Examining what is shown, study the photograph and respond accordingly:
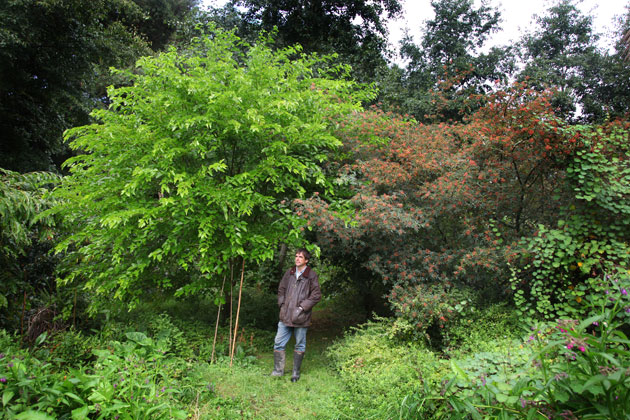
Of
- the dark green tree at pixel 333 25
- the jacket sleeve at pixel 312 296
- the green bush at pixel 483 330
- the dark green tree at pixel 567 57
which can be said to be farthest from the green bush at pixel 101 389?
the dark green tree at pixel 567 57

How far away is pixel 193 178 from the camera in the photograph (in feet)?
14.3

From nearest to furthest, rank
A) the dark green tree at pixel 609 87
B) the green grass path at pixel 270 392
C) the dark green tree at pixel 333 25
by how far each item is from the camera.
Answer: the green grass path at pixel 270 392 → the dark green tree at pixel 333 25 → the dark green tree at pixel 609 87

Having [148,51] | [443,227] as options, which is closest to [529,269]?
[443,227]

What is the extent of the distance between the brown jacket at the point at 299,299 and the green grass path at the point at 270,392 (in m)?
0.68

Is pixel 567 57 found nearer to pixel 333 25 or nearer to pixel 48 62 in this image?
pixel 333 25

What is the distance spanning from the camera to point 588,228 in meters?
4.09

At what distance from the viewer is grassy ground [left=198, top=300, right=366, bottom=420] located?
369cm

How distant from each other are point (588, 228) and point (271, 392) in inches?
154

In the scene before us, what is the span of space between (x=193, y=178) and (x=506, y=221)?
397 cm

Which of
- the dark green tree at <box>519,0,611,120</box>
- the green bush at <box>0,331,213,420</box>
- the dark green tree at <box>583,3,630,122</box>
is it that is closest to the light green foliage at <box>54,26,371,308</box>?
the green bush at <box>0,331,213,420</box>

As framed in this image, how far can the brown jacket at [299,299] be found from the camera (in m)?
4.67

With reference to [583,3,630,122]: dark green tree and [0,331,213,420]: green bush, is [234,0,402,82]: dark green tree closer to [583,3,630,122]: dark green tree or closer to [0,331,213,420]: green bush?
[583,3,630,122]: dark green tree

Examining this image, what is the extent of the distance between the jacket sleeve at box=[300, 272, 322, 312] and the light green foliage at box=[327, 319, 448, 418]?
26.4 inches

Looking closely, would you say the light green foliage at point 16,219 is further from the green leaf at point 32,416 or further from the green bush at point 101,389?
the green leaf at point 32,416
